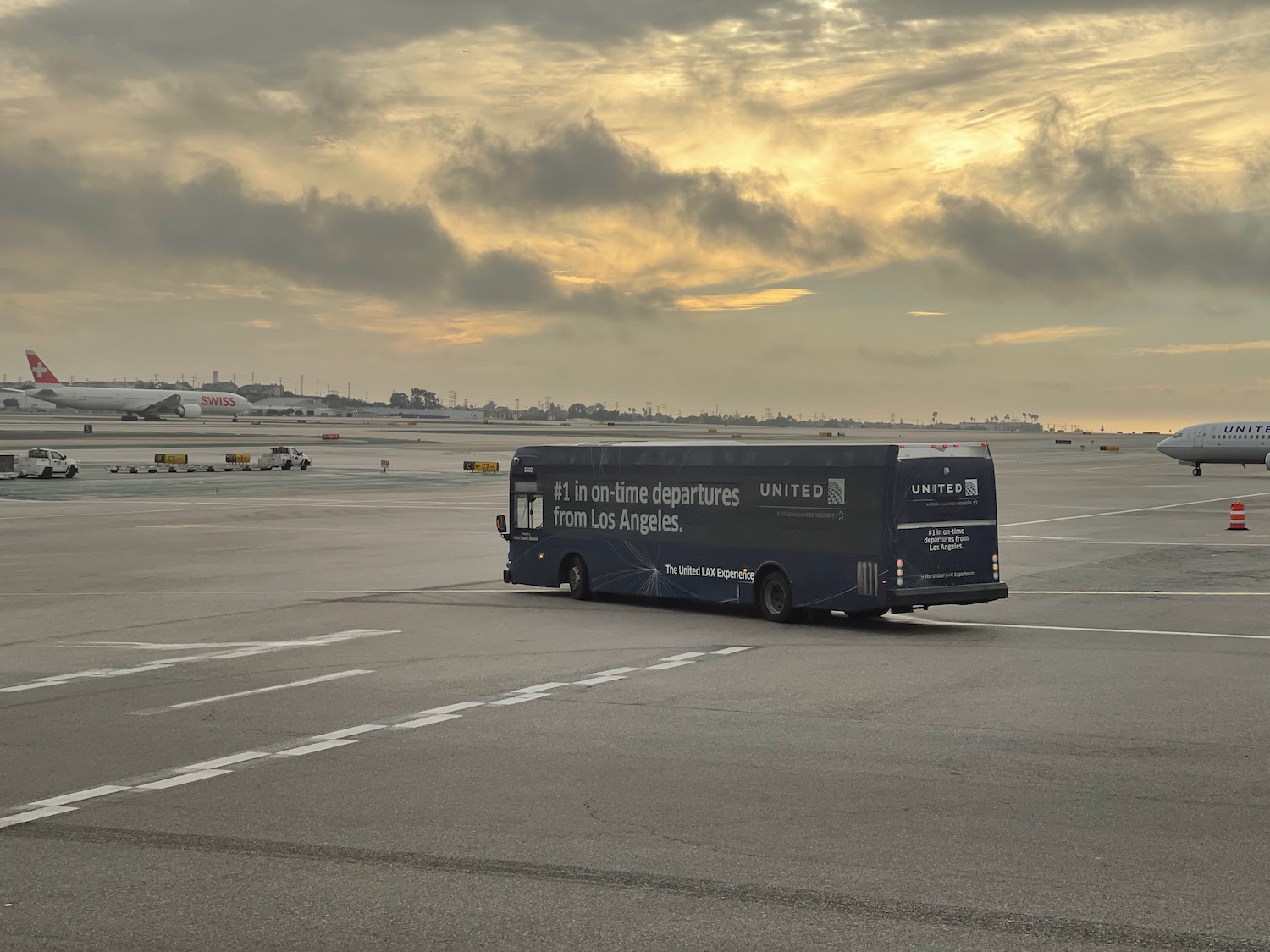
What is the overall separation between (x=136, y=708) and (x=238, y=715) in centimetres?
131

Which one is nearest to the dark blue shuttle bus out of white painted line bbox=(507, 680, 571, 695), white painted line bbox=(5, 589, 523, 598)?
white painted line bbox=(5, 589, 523, 598)

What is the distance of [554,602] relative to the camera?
88.5 ft

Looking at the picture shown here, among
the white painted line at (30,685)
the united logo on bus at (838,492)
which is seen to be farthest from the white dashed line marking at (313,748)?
the united logo on bus at (838,492)

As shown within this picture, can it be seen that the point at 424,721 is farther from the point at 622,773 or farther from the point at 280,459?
the point at 280,459

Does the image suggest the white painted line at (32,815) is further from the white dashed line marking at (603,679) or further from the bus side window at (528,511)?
the bus side window at (528,511)

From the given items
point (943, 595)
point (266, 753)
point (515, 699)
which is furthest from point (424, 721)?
point (943, 595)

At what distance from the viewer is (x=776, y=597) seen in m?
24.1

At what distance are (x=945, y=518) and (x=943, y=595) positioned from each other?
4.18 feet

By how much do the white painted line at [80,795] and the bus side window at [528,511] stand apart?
17.1 metres

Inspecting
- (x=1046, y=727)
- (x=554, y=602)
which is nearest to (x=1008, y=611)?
(x=554, y=602)

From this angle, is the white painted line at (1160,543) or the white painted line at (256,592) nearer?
the white painted line at (256,592)

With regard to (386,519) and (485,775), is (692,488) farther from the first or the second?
(386,519)

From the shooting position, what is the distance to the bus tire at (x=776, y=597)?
23734 mm

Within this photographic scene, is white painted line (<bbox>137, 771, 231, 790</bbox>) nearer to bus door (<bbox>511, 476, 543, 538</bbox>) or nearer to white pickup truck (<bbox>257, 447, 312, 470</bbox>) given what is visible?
bus door (<bbox>511, 476, 543, 538</bbox>)
